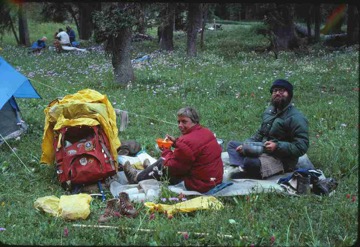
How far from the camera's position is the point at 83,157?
6379 mm

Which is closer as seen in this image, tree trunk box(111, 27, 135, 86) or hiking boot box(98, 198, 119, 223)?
hiking boot box(98, 198, 119, 223)

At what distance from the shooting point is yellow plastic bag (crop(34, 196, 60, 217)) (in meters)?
5.21

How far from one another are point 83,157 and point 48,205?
1.17 m

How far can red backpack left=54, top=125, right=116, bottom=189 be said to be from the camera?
6.24 metres

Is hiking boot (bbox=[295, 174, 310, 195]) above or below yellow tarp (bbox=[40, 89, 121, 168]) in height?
below

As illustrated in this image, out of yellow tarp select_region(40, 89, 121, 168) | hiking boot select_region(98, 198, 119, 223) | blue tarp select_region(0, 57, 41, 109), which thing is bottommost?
hiking boot select_region(98, 198, 119, 223)

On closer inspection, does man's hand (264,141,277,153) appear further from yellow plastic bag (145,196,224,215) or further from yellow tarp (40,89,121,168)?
yellow tarp (40,89,121,168)

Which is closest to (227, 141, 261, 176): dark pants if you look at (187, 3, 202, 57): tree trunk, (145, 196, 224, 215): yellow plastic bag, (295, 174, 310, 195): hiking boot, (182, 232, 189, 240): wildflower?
(295, 174, 310, 195): hiking boot

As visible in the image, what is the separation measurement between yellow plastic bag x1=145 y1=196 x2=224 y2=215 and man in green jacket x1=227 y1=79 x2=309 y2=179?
1231mm

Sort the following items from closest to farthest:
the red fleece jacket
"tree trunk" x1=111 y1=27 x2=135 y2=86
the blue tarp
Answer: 1. the red fleece jacket
2. the blue tarp
3. "tree trunk" x1=111 y1=27 x2=135 y2=86

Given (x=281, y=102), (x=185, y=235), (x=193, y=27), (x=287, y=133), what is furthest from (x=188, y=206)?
(x=193, y=27)

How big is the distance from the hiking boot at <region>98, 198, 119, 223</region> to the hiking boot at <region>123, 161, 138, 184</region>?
1379 millimetres

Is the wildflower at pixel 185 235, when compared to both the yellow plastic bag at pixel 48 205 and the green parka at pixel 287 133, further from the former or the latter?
the green parka at pixel 287 133

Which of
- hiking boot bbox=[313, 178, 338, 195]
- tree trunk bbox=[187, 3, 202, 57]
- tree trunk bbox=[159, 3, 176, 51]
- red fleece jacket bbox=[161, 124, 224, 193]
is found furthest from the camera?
tree trunk bbox=[159, 3, 176, 51]
